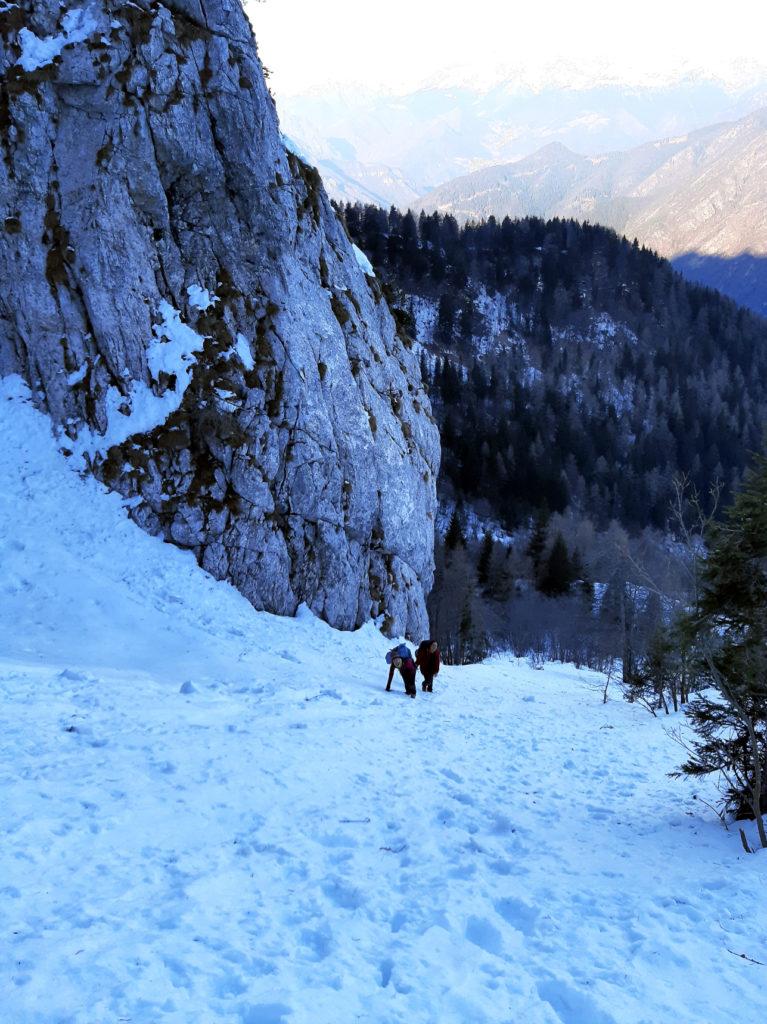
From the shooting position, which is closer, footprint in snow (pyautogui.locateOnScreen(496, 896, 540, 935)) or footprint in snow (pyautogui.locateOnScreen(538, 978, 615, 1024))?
footprint in snow (pyautogui.locateOnScreen(538, 978, 615, 1024))

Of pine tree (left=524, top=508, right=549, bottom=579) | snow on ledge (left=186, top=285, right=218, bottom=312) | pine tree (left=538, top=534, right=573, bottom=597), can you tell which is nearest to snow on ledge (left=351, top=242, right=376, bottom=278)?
snow on ledge (left=186, top=285, right=218, bottom=312)

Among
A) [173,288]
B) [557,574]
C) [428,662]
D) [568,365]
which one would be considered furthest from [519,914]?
[568,365]

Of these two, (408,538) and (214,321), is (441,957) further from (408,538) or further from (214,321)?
(408,538)

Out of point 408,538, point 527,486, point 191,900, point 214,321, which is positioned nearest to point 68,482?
point 214,321

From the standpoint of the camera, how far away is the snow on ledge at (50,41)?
1917 cm

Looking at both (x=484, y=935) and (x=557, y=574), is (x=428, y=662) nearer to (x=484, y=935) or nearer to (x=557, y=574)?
(x=484, y=935)

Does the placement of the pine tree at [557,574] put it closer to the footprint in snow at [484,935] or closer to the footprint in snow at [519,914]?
the footprint in snow at [519,914]

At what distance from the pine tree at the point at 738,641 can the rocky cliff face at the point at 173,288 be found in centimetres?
1360

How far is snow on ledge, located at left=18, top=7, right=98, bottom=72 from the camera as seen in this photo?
755 inches

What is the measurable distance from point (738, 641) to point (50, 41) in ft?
84.8

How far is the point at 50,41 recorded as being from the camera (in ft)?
63.4

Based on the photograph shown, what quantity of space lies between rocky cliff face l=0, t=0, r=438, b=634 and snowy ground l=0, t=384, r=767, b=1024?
6.69 m

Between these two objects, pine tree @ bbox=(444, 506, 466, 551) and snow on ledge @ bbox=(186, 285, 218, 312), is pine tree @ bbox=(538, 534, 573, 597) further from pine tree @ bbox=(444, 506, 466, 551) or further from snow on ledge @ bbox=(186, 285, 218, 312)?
snow on ledge @ bbox=(186, 285, 218, 312)

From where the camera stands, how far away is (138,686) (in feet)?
38.4
